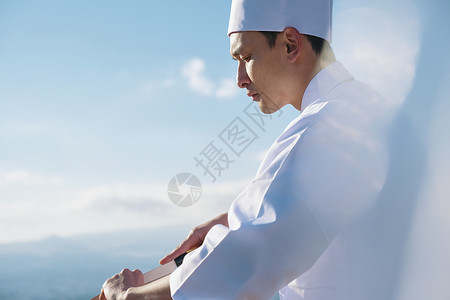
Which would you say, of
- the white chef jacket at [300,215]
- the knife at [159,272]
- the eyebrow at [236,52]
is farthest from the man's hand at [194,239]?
the eyebrow at [236,52]

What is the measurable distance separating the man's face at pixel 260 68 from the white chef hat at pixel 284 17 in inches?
1.1

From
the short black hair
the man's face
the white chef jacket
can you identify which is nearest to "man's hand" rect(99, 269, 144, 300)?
the white chef jacket

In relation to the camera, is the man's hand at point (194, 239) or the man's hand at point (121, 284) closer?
the man's hand at point (121, 284)

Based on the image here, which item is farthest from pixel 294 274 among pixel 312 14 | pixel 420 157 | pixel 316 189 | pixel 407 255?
pixel 312 14

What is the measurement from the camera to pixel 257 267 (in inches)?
34.5

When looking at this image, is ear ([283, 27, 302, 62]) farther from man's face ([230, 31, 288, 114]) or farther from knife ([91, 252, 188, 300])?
knife ([91, 252, 188, 300])

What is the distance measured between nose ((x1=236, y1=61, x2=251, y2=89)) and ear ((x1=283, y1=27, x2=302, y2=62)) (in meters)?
0.14

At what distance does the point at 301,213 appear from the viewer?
0.89m

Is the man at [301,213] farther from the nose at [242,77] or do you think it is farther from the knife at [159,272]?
the nose at [242,77]

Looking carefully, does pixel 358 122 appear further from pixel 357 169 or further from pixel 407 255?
pixel 407 255

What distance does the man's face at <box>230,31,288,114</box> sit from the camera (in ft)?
4.03

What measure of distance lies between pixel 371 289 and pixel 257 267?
0.26 m

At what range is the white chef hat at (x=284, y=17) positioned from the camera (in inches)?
49.5

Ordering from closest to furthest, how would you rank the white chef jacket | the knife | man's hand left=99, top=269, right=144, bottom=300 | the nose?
the white chef jacket, man's hand left=99, top=269, right=144, bottom=300, the knife, the nose
